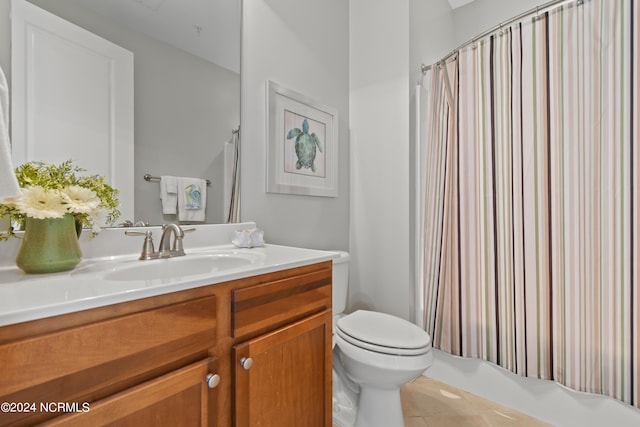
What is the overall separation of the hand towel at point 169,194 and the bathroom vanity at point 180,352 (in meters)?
0.31

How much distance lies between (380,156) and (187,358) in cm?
166

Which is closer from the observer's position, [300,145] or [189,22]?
[189,22]

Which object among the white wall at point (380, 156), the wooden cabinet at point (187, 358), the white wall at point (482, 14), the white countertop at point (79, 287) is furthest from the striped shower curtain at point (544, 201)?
the white countertop at point (79, 287)

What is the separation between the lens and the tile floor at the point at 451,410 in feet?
4.78

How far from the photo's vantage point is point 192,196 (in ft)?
4.26

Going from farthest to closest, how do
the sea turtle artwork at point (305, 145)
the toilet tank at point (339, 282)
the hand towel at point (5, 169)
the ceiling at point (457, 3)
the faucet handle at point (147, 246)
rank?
1. the ceiling at point (457, 3)
2. the sea turtle artwork at point (305, 145)
3. the toilet tank at point (339, 282)
4. the faucet handle at point (147, 246)
5. the hand towel at point (5, 169)

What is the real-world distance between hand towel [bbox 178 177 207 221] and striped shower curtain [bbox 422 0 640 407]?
1283 mm

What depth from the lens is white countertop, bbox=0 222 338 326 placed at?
0.51 metres

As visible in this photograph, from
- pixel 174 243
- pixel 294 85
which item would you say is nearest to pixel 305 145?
pixel 294 85

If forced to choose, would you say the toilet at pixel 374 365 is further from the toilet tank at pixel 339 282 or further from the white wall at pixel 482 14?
the white wall at pixel 482 14

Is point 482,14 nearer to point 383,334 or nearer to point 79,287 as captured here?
point 383,334

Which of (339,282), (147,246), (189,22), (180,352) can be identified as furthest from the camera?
(339,282)

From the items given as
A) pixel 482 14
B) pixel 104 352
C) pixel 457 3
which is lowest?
pixel 104 352

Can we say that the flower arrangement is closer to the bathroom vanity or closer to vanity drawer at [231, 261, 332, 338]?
the bathroom vanity
